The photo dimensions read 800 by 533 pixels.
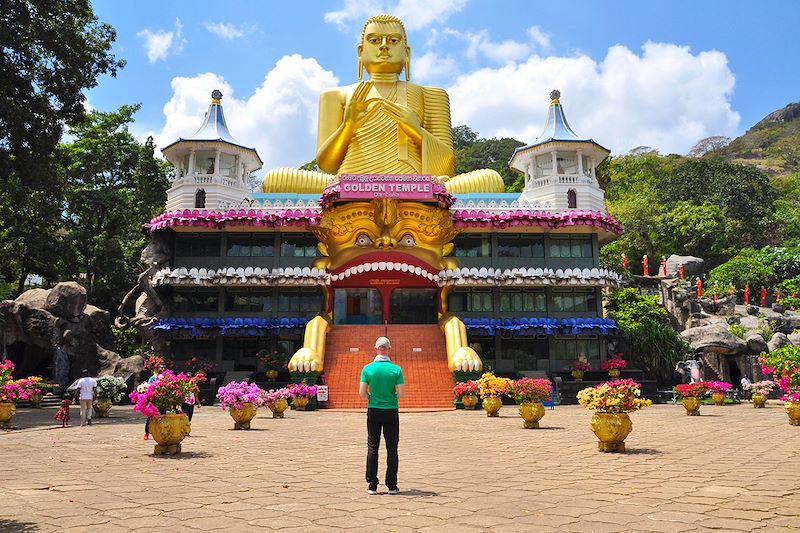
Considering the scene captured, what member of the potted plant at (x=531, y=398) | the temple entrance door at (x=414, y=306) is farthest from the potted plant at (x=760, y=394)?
the temple entrance door at (x=414, y=306)

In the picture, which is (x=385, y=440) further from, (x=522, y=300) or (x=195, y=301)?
(x=195, y=301)

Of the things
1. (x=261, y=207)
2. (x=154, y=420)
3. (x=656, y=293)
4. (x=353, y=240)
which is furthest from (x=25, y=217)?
(x=656, y=293)

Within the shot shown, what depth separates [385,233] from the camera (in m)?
27.2

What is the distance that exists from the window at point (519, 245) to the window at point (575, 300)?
2125 mm

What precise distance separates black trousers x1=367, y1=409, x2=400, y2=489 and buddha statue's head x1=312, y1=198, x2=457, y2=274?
19.6m

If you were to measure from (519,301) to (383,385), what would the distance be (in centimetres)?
2187

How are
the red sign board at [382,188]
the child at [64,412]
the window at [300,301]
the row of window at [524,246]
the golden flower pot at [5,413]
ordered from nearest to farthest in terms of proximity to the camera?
the child at [64,412]
the golden flower pot at [5,413]
the red sign board at [382,188]
the window at [300,301]
the row of window at [524,246]

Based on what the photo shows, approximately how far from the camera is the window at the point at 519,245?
29266 millimetres

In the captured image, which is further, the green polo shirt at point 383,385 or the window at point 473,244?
the window at point 473,244

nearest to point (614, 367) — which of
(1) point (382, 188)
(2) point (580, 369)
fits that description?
(2) point (580, 369)

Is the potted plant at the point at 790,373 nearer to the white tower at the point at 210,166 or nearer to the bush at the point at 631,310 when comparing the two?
the bush at the point at 631,310

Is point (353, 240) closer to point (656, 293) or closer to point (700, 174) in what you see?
point (656, 293)

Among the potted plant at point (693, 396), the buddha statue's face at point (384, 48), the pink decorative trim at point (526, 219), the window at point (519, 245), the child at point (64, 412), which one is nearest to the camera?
the child at point (64, 412)

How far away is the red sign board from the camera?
25891 mm
